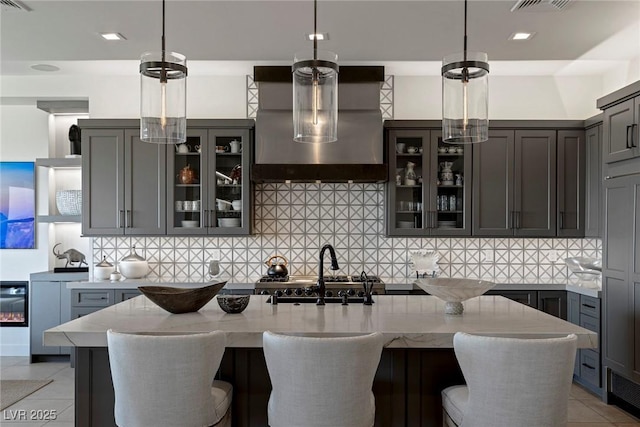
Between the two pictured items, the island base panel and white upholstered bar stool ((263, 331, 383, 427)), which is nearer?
white upholstered bar stool ((263, 331, 383, 427))

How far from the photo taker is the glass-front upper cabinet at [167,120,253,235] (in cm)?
491

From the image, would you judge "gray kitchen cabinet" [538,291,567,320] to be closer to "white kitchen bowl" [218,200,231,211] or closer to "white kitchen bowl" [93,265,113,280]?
"white kitchen bowl" [218,200,231,211]

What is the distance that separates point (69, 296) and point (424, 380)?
158 inches

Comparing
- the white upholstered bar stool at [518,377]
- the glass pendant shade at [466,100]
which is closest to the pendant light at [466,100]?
the glass pendant shade at [466,100]

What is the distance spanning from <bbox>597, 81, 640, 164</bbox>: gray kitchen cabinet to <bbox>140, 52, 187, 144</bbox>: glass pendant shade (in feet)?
10.2

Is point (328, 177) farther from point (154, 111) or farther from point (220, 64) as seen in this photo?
point (154, 111)

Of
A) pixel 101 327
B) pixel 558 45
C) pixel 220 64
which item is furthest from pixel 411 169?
pixel 101 327

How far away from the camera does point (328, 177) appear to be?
468 centimetres

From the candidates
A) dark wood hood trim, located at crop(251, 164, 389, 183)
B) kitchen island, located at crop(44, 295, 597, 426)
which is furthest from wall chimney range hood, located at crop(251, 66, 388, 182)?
kitchen island, located at crop(44, 295, 597, 426)

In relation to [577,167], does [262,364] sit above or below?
below

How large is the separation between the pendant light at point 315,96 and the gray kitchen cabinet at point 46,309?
3.84m

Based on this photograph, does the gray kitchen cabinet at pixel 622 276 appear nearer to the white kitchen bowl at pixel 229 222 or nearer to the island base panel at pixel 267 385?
the island base panel at pixel 267 385

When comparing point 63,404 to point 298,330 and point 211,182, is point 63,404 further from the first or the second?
point 298,330

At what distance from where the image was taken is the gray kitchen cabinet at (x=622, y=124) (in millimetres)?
3623
